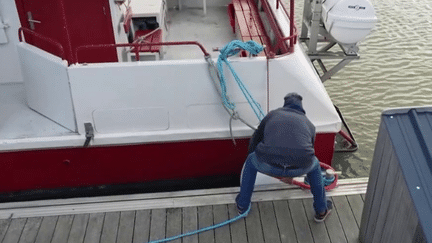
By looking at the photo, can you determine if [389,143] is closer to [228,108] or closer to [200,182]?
[228,108]

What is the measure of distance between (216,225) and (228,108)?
1.20 metres

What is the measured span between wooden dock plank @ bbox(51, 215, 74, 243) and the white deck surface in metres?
0.94

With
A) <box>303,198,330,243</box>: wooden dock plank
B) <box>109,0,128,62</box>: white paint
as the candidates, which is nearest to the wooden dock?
<box>303,198,330,243</box>: wooden dock plank

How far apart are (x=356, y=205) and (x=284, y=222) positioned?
75 centimetres

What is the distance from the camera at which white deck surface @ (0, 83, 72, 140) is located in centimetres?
462

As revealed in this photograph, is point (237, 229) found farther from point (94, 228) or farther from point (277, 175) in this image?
point (94, 228)

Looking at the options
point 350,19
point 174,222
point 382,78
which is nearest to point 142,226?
point 174,222

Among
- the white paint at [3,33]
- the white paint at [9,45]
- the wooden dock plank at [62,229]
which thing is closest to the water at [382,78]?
the wooden dock plank at [62,229]

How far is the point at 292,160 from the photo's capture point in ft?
11.7

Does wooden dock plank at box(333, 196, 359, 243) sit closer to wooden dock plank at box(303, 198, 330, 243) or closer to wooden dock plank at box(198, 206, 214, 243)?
wooden dock plank at box(303, 198, 330, 243)

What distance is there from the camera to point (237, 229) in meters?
3.96

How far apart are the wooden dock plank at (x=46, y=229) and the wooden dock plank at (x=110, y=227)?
1.58ft

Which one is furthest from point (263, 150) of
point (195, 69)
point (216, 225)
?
point (195, 69)

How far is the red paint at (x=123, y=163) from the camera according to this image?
4.64 meters
